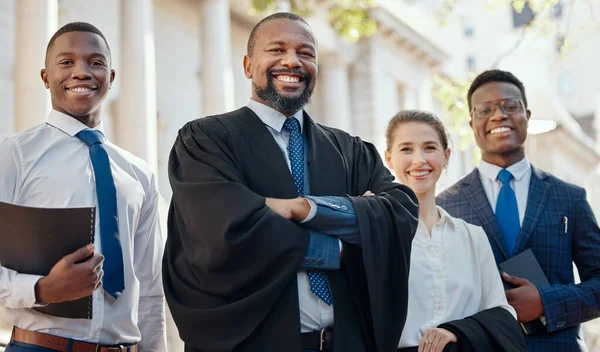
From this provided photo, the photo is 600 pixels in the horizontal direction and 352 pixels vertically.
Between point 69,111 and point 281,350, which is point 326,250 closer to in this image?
point 281,350

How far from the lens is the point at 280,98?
3.30 meters

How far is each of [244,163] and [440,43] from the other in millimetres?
28933

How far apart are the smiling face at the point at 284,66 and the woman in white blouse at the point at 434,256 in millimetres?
899

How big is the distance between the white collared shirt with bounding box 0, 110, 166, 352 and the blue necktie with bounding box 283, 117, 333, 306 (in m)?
0.87

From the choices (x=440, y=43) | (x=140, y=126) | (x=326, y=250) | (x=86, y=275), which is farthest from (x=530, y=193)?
(x=440, y=43)

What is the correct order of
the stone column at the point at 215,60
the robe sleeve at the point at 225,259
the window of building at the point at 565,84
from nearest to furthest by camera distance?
the robe sleeve at the point at 225,259
the stone column at the point at 215,60
the window of building at the point at 565,84

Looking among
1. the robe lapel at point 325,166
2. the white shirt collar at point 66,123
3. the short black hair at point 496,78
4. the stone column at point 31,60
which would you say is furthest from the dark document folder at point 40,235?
the stone column at point 31,60

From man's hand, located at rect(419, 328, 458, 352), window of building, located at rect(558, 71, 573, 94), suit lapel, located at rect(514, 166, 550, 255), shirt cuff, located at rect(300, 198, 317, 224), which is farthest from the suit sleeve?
window of building, located at rect(558, 71, 573, 94)

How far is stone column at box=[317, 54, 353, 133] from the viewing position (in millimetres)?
23016

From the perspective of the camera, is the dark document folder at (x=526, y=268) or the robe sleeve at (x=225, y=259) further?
the dark document folder at (x=526, y=268)

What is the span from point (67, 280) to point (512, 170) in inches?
110

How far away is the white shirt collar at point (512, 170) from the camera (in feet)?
15.0

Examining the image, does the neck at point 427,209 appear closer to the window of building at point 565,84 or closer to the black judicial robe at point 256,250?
the black judicial robe at point 256,250

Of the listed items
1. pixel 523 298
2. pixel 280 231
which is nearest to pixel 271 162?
pixel 280 231
